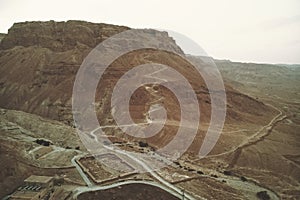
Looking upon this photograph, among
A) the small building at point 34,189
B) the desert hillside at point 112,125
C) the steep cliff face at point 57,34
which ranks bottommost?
the small building at point 34,189

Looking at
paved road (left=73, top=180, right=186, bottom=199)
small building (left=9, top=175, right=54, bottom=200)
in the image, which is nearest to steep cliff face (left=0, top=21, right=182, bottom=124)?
small building (left=9, top=175, right=54, bottom=200)

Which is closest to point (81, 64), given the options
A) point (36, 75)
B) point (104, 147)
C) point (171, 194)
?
point (36, 75)

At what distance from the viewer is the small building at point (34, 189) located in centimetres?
3616

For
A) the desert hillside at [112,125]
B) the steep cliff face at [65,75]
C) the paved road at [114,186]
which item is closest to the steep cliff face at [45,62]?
the steep cliff face at [65,75]

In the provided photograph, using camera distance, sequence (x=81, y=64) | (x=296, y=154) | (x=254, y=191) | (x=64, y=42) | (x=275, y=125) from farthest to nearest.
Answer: (x=64, y=42) → (x=81, y=64) → (x=275, y=125) → (x=296, y=154) → (x=254, y=191)

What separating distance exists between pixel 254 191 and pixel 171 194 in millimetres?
11106

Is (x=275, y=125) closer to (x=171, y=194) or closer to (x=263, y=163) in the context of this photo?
(x=263, y=163)

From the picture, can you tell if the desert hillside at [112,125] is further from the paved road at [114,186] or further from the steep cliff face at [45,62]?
the paved road at [114,186]

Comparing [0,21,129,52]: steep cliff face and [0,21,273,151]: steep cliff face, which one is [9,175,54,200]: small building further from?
[0,21,129,52]: steep cliff face

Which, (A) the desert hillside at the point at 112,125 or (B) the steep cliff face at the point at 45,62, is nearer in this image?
→ (A) the desert hillside at the point at 112,125

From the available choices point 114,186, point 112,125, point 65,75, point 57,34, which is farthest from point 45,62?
point 114,186

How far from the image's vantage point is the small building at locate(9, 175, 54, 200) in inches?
1423

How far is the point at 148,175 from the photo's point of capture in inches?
1769

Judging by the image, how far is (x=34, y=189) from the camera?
126ft
